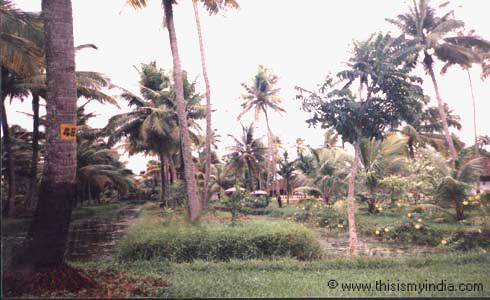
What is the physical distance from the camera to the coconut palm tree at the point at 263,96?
31.9 meters

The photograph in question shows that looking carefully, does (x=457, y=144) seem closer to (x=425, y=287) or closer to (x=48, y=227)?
(x=425, y=287)

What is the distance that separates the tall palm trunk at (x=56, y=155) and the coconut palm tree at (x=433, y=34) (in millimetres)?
16174

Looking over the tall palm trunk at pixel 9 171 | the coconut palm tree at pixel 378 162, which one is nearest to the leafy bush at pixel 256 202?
the coconut palm tree at pixel 378 162

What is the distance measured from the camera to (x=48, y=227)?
5004 mm

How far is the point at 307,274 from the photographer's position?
657cm

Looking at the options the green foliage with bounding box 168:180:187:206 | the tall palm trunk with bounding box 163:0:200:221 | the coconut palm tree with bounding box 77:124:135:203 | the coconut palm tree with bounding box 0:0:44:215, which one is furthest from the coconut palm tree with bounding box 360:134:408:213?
the coconut palm tree with bounding box 77:124:135:203

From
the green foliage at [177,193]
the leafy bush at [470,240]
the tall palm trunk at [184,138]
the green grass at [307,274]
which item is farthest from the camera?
the green foliage at [177,193]

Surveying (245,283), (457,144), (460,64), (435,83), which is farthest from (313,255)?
(457,144)

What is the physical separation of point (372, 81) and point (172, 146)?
1965 cm

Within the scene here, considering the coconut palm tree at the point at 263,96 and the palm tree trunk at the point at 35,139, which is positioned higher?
the coconut palm tree at the point at 263,96

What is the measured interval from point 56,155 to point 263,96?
27695 millimetres

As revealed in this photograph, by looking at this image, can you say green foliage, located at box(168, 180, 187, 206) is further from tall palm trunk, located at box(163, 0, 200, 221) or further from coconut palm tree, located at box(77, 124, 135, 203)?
tall palm trunk, located at box(163, 0, 200, 221)

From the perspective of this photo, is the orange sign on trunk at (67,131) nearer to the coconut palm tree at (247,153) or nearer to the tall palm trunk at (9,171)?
the tall palm trunk at (9,171)

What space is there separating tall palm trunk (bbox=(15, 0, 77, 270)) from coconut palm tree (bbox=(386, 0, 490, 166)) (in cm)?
1617
